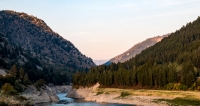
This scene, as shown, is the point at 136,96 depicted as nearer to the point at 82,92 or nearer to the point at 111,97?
the point at 111,97

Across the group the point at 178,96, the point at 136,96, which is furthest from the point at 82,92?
the point at 178,96

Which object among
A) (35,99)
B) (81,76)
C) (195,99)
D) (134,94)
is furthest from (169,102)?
(81,76)

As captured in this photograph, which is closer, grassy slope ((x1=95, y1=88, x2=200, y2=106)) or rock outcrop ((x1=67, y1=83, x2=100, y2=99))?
grassy slope ((x1=95, y1=88, x2=200, y2=106))

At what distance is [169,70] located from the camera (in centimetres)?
12838

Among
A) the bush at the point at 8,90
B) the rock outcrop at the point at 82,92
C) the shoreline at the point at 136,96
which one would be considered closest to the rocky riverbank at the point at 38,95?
the bush at the point at 8,90

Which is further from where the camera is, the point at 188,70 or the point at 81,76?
the point at 81,76

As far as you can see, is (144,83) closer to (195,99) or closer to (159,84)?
(159,84)

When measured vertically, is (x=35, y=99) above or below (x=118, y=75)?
below

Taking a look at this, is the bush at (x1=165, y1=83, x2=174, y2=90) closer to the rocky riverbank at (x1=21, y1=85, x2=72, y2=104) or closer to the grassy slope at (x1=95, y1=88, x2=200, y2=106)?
the grassy slope at (x1=95, y1=88, x2=200, y2=106)

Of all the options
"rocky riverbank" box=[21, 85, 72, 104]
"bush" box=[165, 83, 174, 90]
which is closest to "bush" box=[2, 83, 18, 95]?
"rocky riverbank" box=[21, 85, 72, 104]

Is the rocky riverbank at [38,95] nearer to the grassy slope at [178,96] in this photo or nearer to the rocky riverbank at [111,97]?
the rocky riverbank at [111,97]

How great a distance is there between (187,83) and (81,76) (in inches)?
2850

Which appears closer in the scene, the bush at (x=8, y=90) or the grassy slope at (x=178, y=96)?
the grassy slope at (x=178, y=96)

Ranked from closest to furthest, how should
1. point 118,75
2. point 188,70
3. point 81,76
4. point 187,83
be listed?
1. point 187,83
2. point 188,70
3. point 118,75
4. point 81,76
